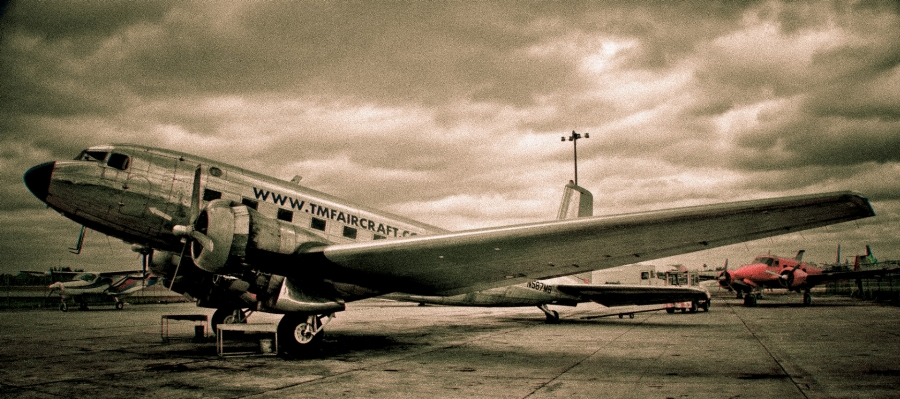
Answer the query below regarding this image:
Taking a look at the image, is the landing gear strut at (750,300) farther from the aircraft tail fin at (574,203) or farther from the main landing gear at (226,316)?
the main landing gear at (226,316)

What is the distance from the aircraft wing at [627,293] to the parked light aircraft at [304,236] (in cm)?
704

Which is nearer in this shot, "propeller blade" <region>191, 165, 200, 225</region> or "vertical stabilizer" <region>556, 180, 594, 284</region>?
"propeller blade" <region>191, 165, 200, 225</region>

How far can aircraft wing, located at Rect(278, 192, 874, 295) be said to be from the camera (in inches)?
233

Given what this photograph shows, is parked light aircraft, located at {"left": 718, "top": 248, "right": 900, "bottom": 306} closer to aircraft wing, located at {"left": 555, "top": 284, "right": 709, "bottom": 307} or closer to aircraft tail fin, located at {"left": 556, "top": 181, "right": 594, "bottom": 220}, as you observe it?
aircraft wing, located at {"left": 555, "top": 284, "right": 709, "bottom": 307}

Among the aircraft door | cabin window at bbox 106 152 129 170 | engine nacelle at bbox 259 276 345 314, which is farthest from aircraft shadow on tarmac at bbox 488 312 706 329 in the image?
cabin window at bbox 106 152 129 170

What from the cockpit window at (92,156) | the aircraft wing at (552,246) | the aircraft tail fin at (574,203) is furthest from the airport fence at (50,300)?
the aircraft wing at (552,246)

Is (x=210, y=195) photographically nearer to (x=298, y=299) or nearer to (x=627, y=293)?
(x=298, y=299)

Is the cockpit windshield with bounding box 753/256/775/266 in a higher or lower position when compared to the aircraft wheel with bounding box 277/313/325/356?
higher

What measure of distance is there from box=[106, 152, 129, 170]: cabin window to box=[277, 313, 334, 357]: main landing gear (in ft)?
13.8

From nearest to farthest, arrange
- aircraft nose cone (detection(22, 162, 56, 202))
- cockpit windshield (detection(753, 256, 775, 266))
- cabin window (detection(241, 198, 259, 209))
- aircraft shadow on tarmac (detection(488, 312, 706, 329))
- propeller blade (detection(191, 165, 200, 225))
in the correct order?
aircraft nose cone (detection(22, 162, 56, 202)) → propeller blade (detection(191, 165, 200, 225)) → cabin window (detection(241, 198, 259, 209)) → aircraft shadow on tarmac (detection(488, 312, 706, 329)) → cockpit windshield (detection(753, 256, 775, 266))

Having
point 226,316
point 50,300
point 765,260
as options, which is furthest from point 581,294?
point 50,300

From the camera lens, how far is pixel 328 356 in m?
8.84

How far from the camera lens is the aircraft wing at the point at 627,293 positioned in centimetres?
1577

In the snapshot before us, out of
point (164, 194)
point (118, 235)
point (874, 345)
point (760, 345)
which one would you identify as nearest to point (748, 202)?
point (760, 345)
